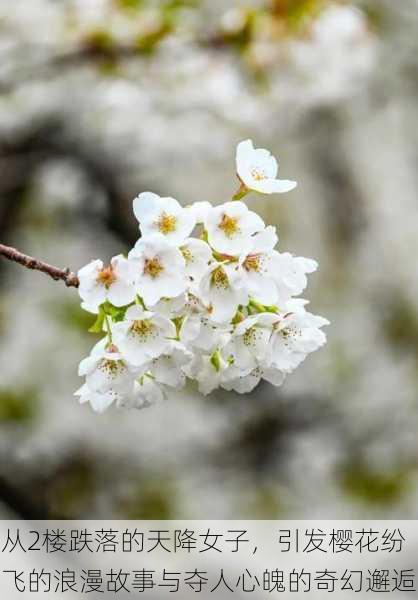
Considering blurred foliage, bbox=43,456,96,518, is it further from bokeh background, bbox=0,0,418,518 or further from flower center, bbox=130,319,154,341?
flower center, bbox=130,319,154,341

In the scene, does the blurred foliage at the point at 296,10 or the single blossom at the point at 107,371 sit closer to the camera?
the single blossom at the point at 107,371

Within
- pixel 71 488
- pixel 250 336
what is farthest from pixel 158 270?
pixel 71 488

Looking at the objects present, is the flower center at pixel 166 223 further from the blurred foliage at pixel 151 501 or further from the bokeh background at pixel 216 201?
the blurred foliage at pixel 151 501

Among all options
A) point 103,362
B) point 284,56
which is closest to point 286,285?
point 103,362

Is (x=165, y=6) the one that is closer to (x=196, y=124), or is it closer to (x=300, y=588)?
(x=196, y=124)

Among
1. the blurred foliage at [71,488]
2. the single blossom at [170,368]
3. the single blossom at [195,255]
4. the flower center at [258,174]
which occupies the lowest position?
the single blossom at [170,368]

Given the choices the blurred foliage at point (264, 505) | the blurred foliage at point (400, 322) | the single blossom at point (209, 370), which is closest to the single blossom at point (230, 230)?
the single blossom at point (209, 370)

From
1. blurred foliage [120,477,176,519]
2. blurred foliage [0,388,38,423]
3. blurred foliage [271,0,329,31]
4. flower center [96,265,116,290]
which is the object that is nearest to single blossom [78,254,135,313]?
flower center [96,265,116,290]

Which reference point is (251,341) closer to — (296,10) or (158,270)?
(158,270)
